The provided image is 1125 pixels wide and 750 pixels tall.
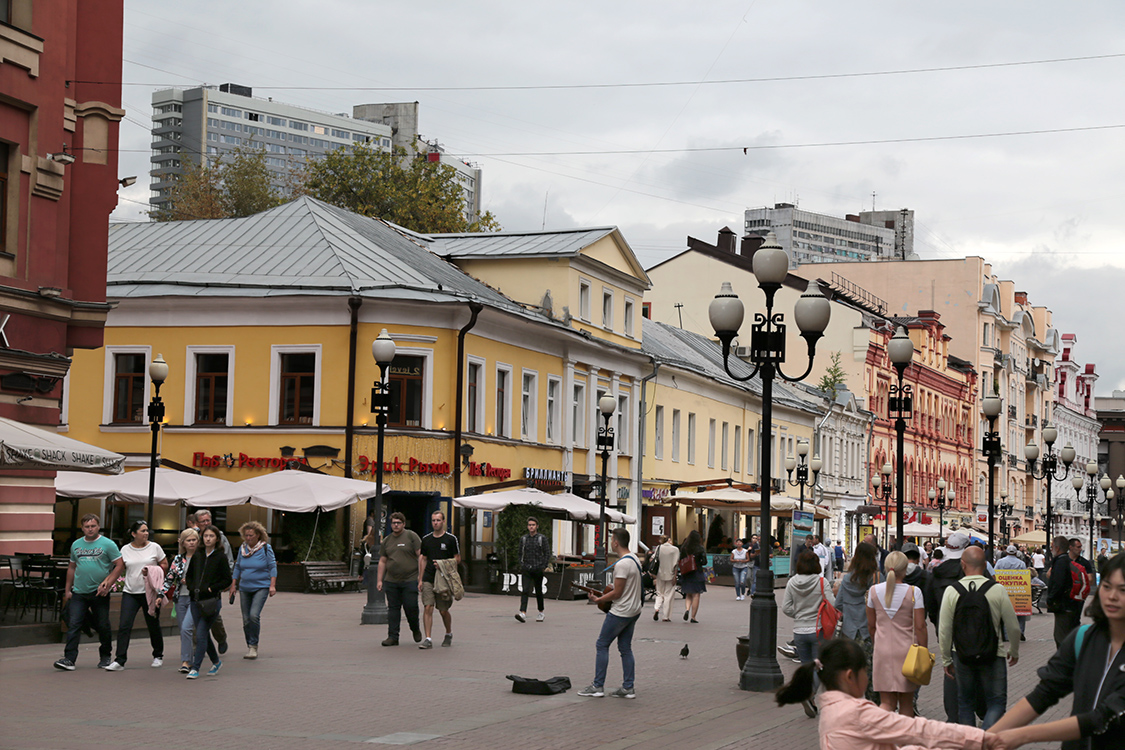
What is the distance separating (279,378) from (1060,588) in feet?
73.2

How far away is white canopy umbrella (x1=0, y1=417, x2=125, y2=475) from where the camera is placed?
55.7 feet

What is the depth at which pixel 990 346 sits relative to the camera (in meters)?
97.5

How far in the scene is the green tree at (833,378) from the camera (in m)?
69.5

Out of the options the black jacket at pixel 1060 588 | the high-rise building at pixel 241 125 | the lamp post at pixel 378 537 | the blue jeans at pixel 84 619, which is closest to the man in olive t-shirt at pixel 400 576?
the lamp post at pixel 378 537

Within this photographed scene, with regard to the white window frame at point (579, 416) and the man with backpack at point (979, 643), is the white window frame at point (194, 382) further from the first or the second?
the man with backpack at point (979, 643)

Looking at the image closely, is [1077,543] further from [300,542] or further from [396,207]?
[396,207]

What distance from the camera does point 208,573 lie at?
50.0 feet

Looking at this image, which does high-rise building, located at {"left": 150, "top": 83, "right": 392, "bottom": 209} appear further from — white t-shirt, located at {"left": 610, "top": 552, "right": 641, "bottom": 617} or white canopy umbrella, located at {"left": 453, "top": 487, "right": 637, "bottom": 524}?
white t-shirt, located at {"left": 610, "top": 552, "right": 641, "bottom": 617}

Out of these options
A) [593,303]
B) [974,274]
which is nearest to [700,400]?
[593,303]

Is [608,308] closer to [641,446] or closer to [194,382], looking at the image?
[641,446]

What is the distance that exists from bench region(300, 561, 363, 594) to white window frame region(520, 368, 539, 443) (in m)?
9.43

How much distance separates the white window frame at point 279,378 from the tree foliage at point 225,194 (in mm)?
23648

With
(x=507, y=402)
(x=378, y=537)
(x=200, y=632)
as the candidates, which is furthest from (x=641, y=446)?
(x=200, y=632)

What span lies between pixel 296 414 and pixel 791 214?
502 feet
